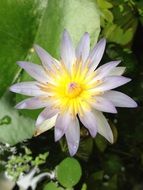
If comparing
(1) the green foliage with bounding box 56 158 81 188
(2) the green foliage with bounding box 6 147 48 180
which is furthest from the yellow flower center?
(2) the green foliage with bounding box 6 147 48 180

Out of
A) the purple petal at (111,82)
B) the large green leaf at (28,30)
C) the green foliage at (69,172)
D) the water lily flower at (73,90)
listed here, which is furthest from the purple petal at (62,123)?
the green foliage at (69,172)

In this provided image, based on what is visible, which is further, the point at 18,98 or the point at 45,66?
the point at 18,98

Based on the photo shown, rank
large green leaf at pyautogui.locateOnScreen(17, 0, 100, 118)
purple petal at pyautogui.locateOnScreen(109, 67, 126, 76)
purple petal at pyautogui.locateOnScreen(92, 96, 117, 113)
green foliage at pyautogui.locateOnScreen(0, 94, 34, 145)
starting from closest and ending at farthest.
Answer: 1. purple petal at pyautogui.locateOnScreen(92, 96, 117, 113)
2. purple petal at pyautogui.locateOnScreen(109, 67, 126, 76)
3. large green leaf at pyautogui.locateOnScreen(17, 0, 100, 118)
4. green foliage at pyautogui.locateOnScreen(0, 94, 34, 145)

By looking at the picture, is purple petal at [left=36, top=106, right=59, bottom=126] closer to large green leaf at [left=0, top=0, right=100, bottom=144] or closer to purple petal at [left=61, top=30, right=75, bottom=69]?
purple petal at [left=61, top=30, right=75, bottom=69]

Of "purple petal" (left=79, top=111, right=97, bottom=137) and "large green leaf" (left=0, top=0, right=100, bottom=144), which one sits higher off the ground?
"large green leaf" (left=0, top=0, right=100, bottom=144)

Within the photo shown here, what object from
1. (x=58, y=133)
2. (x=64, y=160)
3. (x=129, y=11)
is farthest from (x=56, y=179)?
(x=129, y=11)

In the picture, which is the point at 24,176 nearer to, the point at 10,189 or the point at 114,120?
the point at 10,189

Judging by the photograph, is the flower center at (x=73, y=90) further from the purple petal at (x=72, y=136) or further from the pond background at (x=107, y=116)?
the pond background at (x=107, y=116)
